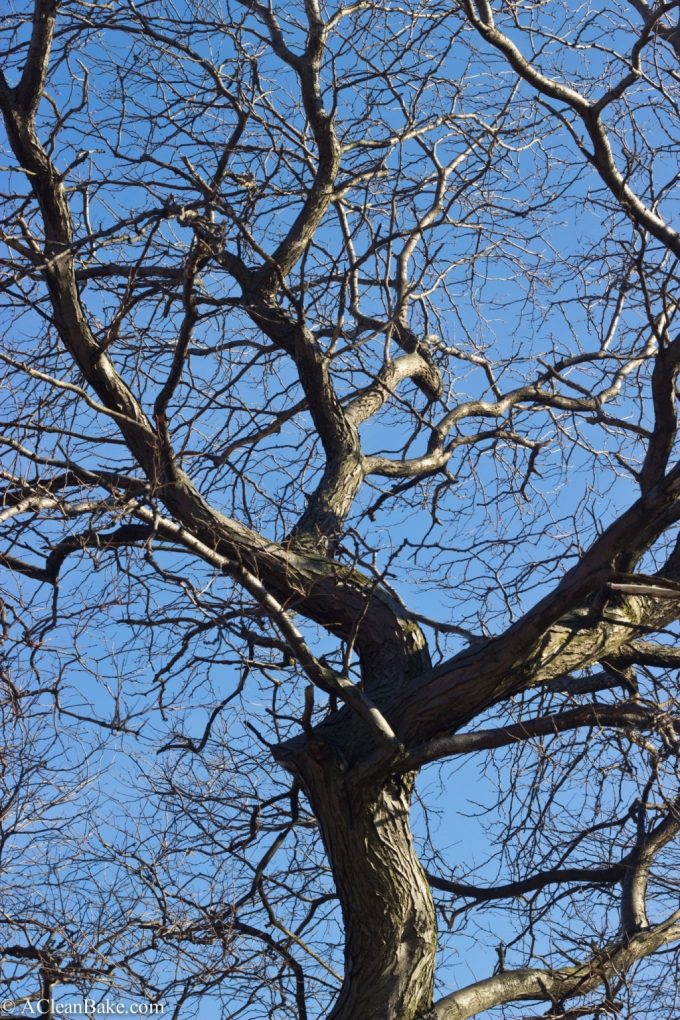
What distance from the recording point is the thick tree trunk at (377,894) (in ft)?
15.3

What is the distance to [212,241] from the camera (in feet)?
15.8

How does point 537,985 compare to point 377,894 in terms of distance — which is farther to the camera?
point 537,985

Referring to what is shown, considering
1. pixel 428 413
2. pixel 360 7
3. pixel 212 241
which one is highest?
pixel 360 7

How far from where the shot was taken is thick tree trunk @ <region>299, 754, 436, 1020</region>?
15.3 feet

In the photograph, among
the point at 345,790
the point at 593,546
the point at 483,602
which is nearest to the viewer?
the point at 593,546

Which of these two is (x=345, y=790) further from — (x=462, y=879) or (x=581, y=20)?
(x=581, y=20)

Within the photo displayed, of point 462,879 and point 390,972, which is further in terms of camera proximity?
point 462,879

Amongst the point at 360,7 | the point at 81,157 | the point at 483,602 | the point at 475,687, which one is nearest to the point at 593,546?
the point at 475,687

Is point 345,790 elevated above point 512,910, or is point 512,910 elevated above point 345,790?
point 345,790

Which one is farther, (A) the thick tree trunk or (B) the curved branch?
(B) the curved branch

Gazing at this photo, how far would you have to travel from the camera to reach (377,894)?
488 centimetres

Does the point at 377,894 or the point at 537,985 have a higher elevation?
the point at 377,894

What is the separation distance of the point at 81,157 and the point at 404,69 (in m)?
2.20

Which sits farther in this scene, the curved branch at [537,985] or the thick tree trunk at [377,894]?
the curved branch at [537,985]
